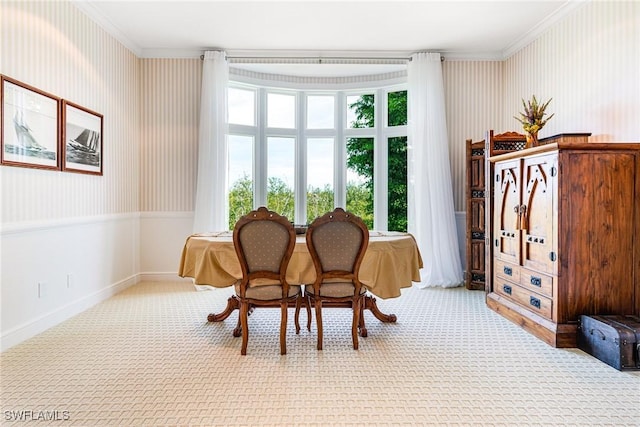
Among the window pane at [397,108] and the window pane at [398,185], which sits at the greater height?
the window pane at [397,108]

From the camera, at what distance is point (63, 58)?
3.51 metres

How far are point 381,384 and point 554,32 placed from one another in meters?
4.14

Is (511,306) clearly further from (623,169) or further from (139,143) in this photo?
(139,143)

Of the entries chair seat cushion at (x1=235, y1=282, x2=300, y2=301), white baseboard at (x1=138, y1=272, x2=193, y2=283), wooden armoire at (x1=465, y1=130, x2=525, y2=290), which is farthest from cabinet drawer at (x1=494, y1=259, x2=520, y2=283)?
white baseboard at (x1=138, y1=272, x2=193, y2=283)

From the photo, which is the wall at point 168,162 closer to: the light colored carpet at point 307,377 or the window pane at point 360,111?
the light colored carpet at point 307,377

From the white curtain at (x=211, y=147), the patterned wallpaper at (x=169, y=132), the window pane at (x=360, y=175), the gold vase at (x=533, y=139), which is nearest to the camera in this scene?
the gold vase at (x=533, y=139)

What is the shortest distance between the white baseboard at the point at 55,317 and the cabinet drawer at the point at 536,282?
4.18 meters

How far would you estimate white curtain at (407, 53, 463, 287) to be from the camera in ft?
16.4

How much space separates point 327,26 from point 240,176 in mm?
2422

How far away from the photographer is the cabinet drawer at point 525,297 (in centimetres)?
305

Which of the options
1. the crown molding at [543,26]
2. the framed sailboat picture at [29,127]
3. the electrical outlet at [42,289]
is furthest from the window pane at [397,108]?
the electrical outlet at [42,289]

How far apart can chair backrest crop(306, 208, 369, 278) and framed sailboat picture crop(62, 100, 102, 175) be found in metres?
2.52

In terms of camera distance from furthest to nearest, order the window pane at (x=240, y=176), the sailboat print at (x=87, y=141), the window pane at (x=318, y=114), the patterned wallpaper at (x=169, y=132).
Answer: the window pane at (x=318, y=114) < the window pane at (x=240, y=176) < the patterned wallpaper at (x=169, y=132) < the sailboat print at (x=87, y=141)

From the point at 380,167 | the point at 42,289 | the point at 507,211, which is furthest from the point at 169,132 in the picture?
the point at 507,211
